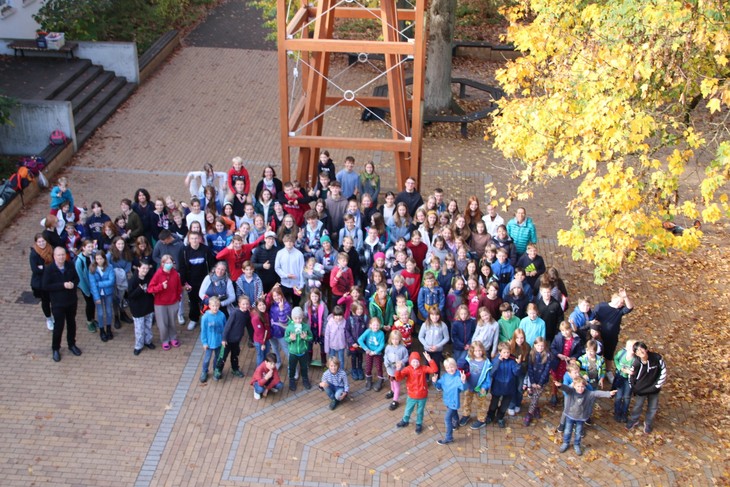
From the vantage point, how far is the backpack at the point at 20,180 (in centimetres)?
1584

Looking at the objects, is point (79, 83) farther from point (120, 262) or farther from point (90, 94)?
point (120, 262)

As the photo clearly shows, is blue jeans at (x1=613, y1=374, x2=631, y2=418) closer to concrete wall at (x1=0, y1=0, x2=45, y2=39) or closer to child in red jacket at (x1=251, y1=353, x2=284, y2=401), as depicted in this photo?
child in red jacket at (x1=251, y1=353, x2=284, y2=401)

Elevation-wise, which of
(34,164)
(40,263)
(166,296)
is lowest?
(166,296)

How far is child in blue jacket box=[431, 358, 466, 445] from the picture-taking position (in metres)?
10.2

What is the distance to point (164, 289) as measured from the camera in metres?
11.6

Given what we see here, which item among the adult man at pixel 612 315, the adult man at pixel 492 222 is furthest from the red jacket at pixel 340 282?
the adult man at pixel 612 315

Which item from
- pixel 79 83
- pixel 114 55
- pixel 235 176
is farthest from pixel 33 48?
pixel 235 176

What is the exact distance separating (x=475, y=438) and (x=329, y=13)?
856 cm

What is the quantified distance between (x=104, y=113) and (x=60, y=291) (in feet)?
32.6

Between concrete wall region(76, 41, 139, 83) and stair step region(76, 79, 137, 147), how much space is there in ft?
1.12

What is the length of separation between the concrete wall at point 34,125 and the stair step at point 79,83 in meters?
1.55

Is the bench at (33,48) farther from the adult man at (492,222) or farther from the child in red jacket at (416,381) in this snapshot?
the child in red jacket at (416,381)

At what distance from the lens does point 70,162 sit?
1808 cm

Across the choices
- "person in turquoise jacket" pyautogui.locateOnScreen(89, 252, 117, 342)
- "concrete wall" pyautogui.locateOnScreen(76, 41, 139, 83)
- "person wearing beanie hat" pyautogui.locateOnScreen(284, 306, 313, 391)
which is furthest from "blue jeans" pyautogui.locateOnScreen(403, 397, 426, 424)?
"concrete wall" pyautogui.locateOnScreen(76, 41, 139, 83)
